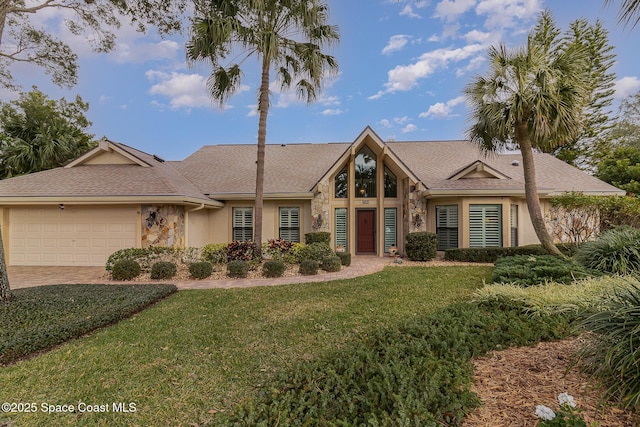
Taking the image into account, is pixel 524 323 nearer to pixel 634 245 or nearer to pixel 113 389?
pixel 113 389

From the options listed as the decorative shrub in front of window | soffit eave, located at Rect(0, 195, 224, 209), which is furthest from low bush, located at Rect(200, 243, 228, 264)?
the decorative shrub in front of window

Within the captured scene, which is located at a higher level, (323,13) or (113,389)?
(323,13)

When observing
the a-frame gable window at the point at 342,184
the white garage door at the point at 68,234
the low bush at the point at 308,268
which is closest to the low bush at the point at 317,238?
the low bush at the point at 308,268

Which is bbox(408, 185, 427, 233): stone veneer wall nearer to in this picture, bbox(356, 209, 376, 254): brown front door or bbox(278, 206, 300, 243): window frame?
bbox(356, 209, 376, 254): brown front door

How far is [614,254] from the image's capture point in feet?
22.4

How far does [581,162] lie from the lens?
71.1ft

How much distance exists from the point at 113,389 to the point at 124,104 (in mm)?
14717

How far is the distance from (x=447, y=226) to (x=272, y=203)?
7960 millimetres

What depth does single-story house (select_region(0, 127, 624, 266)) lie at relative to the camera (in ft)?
35.5

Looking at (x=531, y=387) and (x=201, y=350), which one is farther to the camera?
(x=201, y=350)

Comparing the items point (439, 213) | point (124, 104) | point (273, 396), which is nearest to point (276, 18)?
point (124, 104)

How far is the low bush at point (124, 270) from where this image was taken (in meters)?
8.58

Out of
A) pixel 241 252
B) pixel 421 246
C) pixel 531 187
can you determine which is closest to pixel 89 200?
pixel 241 252

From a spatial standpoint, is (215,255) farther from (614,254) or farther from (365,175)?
(614,254)
